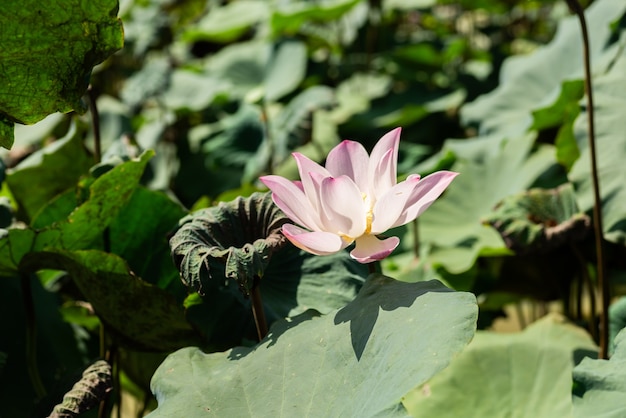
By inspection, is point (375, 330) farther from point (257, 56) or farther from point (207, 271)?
point (257, 56)

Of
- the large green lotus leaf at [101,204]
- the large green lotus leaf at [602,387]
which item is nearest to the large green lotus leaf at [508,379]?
the large green lotus leaf at [602,387]

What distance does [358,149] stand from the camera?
967mm

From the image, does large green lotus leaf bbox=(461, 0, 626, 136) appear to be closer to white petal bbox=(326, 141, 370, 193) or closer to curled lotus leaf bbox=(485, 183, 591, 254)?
curled lotus leaf bbox=(485, 183, 591, 254)

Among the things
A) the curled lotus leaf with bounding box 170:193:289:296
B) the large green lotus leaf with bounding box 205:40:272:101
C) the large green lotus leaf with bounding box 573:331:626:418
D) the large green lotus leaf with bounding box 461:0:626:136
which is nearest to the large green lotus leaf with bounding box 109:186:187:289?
the curled lotus leaf with bounding box 170:193:289:296

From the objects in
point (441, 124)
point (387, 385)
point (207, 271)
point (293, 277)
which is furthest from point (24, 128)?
point (387, 385)

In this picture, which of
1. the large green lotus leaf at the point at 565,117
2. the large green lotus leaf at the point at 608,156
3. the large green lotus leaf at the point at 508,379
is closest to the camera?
the large green lotus leaf at the point at 508,379

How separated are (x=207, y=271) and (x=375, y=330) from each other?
193 mm

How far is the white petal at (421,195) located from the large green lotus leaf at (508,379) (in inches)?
16.5

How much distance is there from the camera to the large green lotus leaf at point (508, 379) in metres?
1.18

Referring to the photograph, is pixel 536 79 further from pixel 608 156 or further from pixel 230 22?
pixel 230 22

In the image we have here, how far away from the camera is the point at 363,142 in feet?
8.00

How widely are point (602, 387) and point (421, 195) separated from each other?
0.91 feet

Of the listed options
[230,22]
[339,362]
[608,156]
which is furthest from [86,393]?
[230,22]

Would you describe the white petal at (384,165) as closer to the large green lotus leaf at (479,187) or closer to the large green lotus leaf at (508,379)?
the large green lotus leaf at (508,379)
